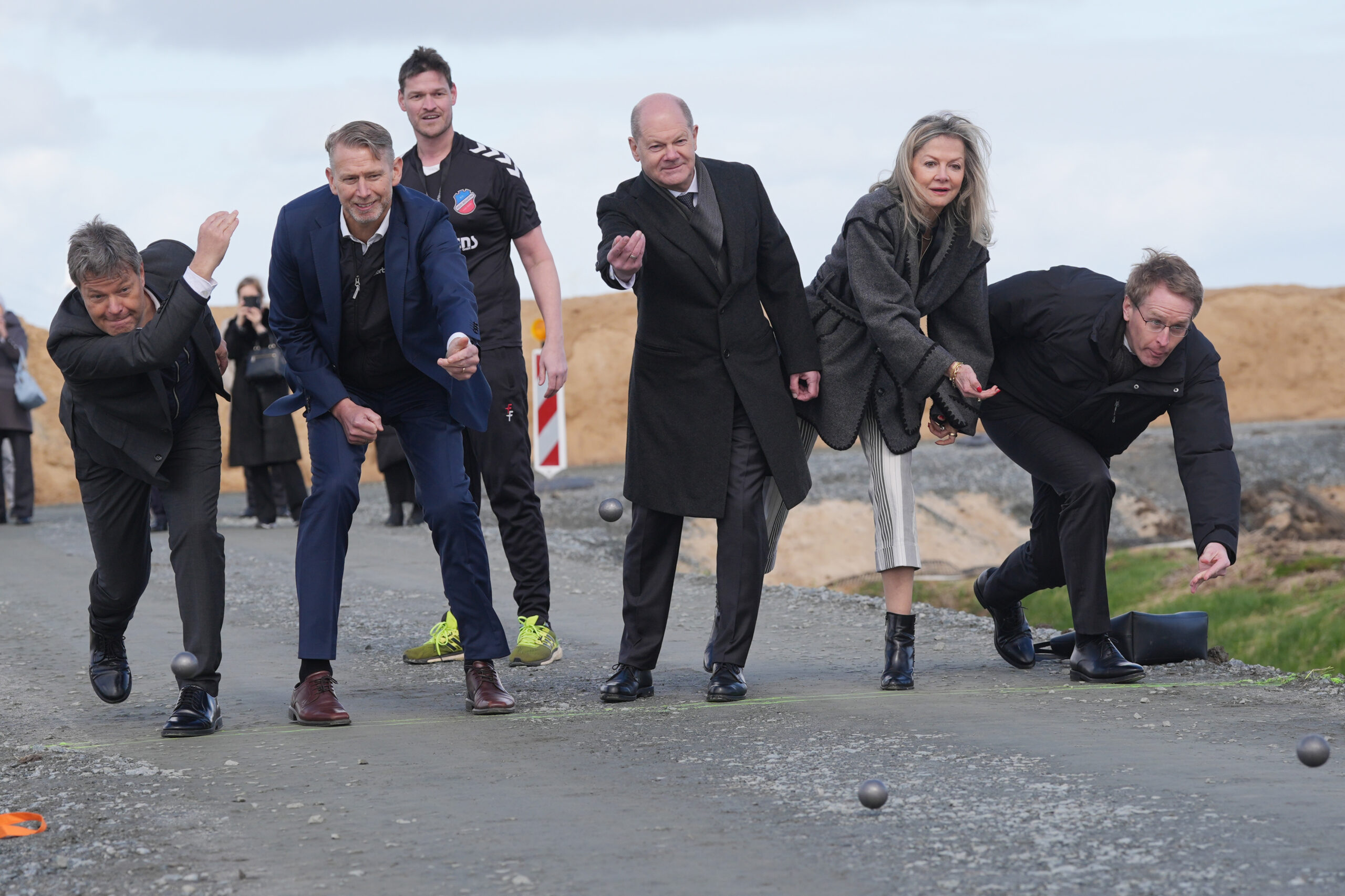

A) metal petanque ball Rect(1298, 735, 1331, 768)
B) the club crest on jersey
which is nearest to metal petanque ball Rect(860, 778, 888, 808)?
metal petanque ball Rect(1298, 735, 1331, 768)

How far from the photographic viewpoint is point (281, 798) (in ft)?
15.1

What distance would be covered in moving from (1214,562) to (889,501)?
1.21 meters

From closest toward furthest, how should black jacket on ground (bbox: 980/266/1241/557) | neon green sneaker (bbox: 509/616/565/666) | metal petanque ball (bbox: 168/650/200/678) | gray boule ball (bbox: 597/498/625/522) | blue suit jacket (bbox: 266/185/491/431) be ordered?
1. metal petanque ball (bbox: 168/650/200/678)
2. blue suit jacket (bbox: 266/185/491/431)
3. black jacket on ground (bbox: 980/266/1241/557)
4. neon green sneaker (bbox: 509/616/565/666)
5. gray boule ball (bbox: 597/498/625/522)

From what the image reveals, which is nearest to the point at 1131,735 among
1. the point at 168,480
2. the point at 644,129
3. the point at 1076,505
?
the point at 1076,505

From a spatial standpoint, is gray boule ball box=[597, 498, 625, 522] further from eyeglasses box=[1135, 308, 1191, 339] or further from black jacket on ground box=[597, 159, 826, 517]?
eyeglasses box=[1135, 308, 1191, 339]

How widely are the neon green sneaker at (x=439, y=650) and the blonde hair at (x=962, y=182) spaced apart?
278cm

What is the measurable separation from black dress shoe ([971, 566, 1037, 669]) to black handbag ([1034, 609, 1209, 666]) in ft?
0.66

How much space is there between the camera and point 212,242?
5406 millimetres

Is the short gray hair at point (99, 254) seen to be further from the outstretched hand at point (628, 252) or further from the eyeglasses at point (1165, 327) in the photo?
the eyeglasses at point (1165, 327)

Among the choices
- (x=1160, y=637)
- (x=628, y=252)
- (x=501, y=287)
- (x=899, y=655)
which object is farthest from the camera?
(x=501, y=287)

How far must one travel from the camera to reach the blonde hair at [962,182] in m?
6.12

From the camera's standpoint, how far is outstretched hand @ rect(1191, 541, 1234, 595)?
19.0 feet

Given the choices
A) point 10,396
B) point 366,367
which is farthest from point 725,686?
point 10,396

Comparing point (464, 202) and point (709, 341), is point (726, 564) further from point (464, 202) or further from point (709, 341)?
point (464, 202)
